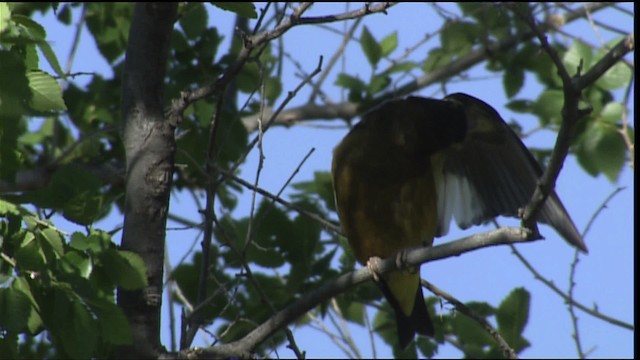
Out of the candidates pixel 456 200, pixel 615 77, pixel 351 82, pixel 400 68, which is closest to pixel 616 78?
pixel 615 77

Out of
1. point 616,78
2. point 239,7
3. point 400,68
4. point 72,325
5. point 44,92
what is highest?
point 400,68

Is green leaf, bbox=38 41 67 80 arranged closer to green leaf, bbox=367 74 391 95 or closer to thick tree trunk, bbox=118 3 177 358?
thick tree trunk, bbox=118 3 177 358

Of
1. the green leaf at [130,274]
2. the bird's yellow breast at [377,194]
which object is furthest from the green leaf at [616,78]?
the green leaf at [130,274]

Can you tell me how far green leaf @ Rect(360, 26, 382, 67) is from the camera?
16.7ft

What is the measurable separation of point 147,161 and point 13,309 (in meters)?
0.82

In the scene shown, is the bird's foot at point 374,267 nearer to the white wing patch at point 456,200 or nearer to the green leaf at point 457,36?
the white wing patch at point 456,200

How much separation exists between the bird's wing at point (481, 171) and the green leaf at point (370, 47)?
77cm

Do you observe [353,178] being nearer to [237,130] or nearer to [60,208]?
[237,130]

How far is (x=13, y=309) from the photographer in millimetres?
2221

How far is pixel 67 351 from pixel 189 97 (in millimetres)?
977

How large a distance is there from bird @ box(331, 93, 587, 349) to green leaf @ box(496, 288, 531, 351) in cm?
34

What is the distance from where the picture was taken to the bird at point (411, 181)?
4273 millimetres

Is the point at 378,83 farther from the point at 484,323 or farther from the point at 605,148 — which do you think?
the point at 484,323

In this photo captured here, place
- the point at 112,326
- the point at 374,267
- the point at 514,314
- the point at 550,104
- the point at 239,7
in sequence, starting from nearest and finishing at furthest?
1. the point at 112,326
2. the point at 239,7
3. the point at 374,267
4. the point at 514,314
5. the point at 550,104
